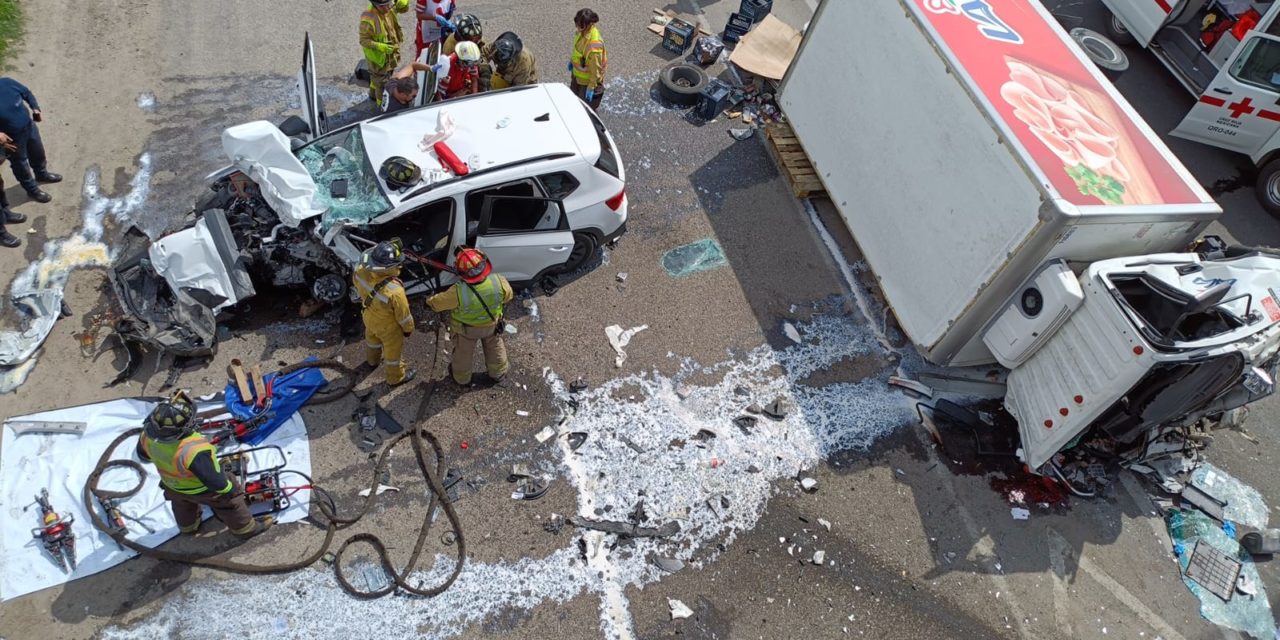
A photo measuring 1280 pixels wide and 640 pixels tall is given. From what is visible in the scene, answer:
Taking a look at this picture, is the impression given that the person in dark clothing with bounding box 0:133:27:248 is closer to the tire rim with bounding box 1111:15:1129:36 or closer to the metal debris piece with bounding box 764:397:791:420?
the metal debris piece with bounding box 764:397:791:420

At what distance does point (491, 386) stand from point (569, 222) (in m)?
1.90

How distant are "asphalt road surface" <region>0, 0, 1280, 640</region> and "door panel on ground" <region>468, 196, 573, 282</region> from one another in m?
0.55

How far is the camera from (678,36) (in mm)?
11234

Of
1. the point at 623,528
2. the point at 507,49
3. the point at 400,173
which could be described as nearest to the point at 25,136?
the point at 400,173

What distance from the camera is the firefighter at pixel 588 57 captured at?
9.02 meters

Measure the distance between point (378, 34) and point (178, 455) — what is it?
19.0 ft

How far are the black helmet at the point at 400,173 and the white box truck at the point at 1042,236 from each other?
491 centimetres

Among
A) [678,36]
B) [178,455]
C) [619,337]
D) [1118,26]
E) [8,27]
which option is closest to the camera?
[178,455]

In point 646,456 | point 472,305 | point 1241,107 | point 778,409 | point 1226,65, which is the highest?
point 1226,65

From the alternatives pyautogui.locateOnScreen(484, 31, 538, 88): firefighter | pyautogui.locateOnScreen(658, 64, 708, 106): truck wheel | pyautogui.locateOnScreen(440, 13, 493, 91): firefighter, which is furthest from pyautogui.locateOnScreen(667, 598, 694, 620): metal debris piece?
pyautogui.locateOnScreen(658, 64, 708, 106): truck wheel

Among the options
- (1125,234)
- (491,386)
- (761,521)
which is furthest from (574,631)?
(1125,234)

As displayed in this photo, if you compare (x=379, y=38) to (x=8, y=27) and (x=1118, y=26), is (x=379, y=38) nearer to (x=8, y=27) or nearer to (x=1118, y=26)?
(x=8, y=27)

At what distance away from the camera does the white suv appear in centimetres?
696

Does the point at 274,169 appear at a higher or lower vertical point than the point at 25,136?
higher
